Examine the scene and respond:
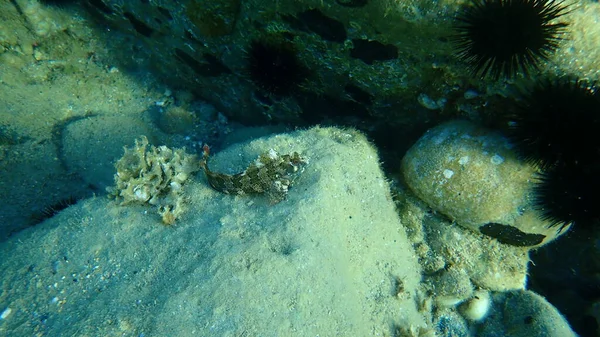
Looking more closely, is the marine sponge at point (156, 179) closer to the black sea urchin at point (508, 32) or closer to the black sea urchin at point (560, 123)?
the black sea urchin at point (508, 32)

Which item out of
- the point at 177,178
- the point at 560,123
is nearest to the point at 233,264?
the point at 177,178

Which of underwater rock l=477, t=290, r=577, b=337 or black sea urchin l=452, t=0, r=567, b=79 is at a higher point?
→ black sea urchin l=452, t=0, r=567, b=79

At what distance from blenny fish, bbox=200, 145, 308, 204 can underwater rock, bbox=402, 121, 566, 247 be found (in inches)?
62.9

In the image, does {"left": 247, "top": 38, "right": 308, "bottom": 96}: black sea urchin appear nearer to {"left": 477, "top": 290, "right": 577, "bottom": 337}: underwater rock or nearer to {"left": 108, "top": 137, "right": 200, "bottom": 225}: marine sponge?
{"left": 108, "top": 137, "right": 200, "bottom": 225}: marine sponge

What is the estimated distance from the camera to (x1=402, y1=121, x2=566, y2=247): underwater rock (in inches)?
139

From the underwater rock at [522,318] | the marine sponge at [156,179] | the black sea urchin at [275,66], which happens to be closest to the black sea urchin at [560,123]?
the underwater rock at [522,318]

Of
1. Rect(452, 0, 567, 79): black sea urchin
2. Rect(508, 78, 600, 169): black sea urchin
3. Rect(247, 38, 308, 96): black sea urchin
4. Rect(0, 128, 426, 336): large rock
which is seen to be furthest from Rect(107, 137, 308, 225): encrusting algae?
Rect(508, 78, 600, 169): black sea urchin

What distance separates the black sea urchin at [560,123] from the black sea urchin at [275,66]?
2.71 metres

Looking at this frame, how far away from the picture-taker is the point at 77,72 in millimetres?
6438

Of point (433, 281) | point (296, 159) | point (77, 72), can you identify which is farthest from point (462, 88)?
point (77, 72)

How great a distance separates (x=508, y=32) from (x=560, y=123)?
1.02 metres

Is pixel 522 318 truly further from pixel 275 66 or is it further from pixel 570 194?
pixel 275 66

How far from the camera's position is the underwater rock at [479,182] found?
3.53 m

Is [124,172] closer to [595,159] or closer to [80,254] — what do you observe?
[80,254]
